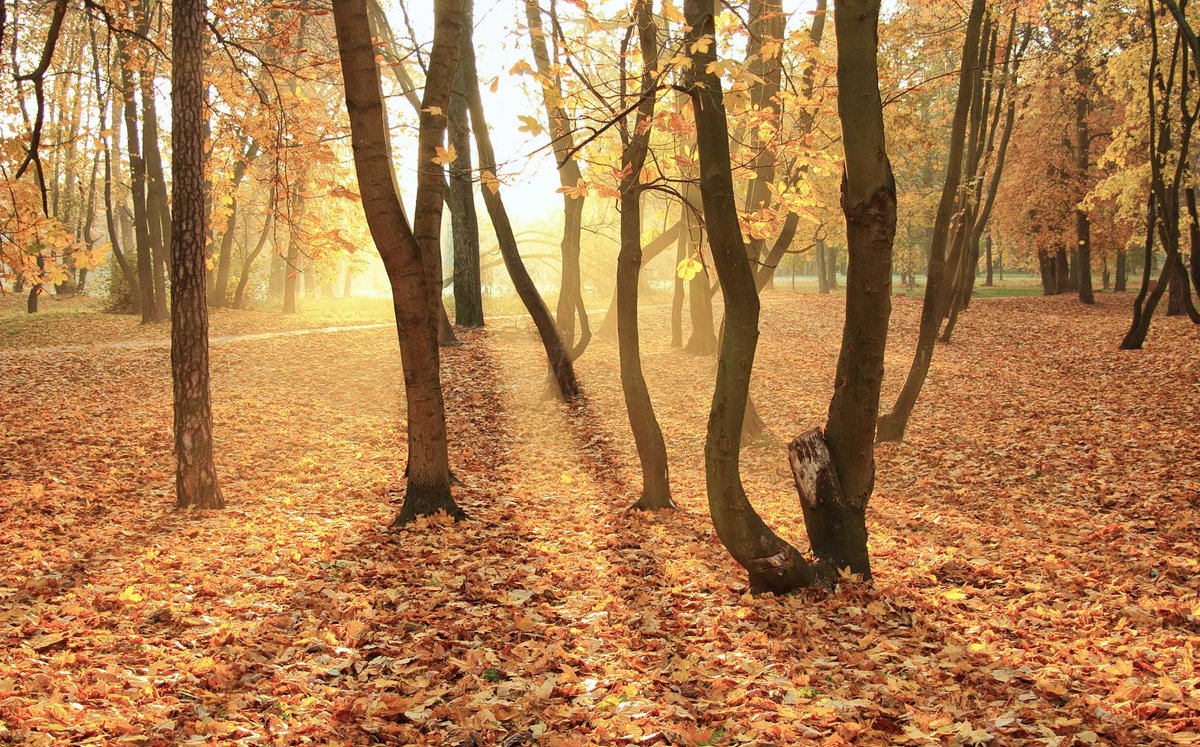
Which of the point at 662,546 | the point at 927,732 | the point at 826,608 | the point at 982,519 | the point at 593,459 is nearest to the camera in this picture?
the point at 927,732

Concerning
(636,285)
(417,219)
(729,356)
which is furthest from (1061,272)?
(729,356)

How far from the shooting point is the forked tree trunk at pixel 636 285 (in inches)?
267

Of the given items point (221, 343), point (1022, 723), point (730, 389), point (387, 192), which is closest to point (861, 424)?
point (730, 389)

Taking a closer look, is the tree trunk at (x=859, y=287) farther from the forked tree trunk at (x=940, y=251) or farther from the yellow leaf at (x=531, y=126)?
the forked tree trunk at (x=940, y=251)

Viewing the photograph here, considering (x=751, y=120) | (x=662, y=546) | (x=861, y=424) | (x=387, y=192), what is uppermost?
(x=751, y=120)

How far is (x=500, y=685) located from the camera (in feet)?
13.6

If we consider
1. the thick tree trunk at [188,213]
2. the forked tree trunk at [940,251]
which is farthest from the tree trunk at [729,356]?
the forked tree trunk at [940,251]

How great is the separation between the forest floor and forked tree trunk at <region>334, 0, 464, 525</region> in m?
A: 0.57

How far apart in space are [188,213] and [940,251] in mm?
8620

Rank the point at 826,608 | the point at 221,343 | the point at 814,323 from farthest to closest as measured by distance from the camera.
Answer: the point at 814,323 < the point at 221,343 < the point at 826,608

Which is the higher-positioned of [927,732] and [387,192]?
[387,192]

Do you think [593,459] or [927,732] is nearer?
[927,732]

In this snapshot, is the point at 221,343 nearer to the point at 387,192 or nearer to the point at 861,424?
the point at 387,192

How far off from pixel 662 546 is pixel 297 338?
1316 cm
